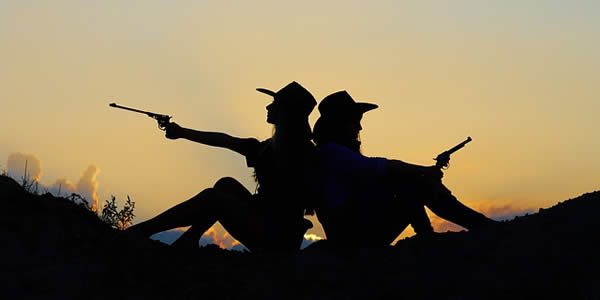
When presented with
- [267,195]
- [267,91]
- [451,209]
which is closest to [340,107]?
[267,91]

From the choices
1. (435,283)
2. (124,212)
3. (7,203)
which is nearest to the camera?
(435,283)

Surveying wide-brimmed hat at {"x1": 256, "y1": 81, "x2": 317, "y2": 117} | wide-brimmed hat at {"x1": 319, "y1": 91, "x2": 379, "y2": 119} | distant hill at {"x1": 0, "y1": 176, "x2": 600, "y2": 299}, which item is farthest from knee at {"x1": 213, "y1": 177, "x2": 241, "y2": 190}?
wide-brimmed hat at {"x1": 319, "y1": 91, "x2": 379, "y2": 119}

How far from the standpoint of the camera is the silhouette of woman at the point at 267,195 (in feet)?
29.5

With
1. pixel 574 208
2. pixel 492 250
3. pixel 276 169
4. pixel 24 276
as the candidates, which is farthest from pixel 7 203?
pixel 574 208

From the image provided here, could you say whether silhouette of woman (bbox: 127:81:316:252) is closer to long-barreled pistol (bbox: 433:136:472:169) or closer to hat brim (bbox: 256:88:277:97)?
hat brim (bbox: 256:88:277:97)

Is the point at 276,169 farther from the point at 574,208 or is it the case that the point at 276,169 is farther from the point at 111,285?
the point at 574,208

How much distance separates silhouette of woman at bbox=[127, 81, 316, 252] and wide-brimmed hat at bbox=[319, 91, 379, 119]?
14 cm

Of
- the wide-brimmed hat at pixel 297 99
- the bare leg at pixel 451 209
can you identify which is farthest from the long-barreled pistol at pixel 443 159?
the wide-brimmed hat at pixel 297 99

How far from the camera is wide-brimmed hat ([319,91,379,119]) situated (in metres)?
9.17

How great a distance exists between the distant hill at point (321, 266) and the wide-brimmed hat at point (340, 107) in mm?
1182

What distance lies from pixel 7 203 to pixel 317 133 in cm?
290

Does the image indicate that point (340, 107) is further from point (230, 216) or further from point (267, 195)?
point (230, 216)

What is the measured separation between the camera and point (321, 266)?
830cm

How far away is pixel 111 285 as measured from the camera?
26.9 feet
